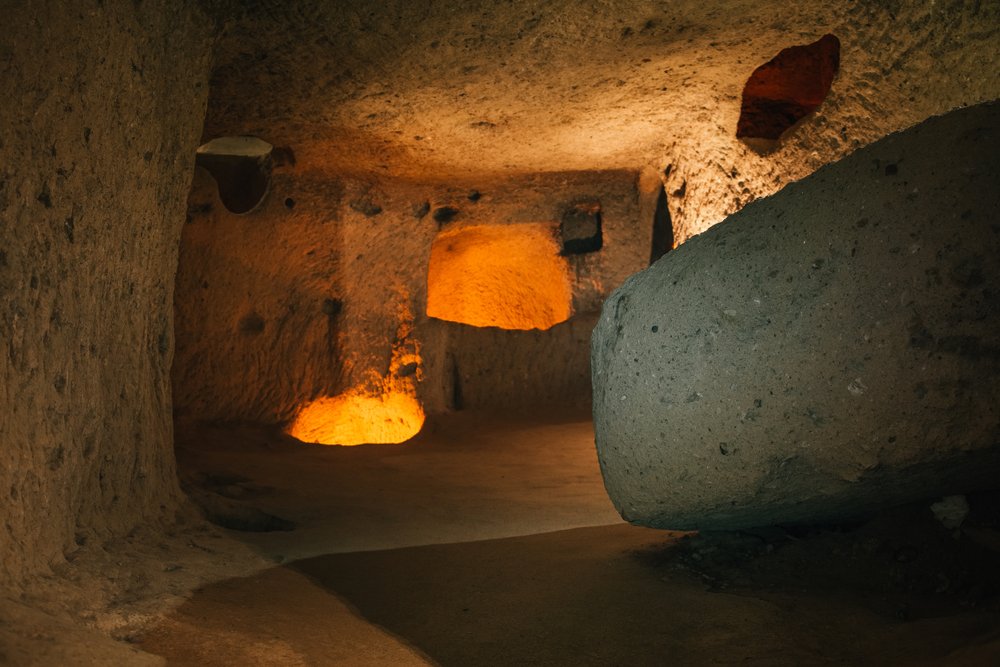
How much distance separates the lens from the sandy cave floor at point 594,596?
1912mm

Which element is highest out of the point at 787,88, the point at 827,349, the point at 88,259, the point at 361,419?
the point at 787,88

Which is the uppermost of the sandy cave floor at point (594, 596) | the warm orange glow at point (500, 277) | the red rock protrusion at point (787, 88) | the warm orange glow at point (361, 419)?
the red rock protrusion at point (787, 88)

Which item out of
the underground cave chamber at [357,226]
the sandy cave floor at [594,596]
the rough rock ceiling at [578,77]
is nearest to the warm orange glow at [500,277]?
the underground cave chamber at [357,226]

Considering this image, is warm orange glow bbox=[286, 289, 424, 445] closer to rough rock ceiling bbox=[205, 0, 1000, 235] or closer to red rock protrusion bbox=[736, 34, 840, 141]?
rough rock ceiling bbox=[205, 0, 1000, 235]

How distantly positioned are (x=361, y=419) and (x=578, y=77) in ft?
10.9

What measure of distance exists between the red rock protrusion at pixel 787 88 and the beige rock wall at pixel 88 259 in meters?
3.03

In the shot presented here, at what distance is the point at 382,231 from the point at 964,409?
558cm

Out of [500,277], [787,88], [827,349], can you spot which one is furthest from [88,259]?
[500,277]

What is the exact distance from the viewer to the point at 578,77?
15.9ft

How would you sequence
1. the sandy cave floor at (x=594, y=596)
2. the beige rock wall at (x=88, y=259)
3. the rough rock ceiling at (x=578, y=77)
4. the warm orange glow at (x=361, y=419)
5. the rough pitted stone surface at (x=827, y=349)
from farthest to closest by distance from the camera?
the warm orange glow at (x=361, y=419) < the rough rock ceiling at (x=578, y=77) < the beige rock wall at (x=88, y=259) < the sandy cave floor at (x=594, y=596) < the rough pitted stone surface at (x=827, y=349)

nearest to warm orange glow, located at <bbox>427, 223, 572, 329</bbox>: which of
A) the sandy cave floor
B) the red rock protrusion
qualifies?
the red rock protrusion

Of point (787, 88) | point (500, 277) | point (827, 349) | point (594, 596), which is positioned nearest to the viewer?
point (827, 349)

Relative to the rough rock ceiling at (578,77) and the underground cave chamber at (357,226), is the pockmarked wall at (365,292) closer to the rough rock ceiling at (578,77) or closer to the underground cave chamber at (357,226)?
the underground cave chamber at (357,226)

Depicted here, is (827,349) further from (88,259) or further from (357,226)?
(357,226)
